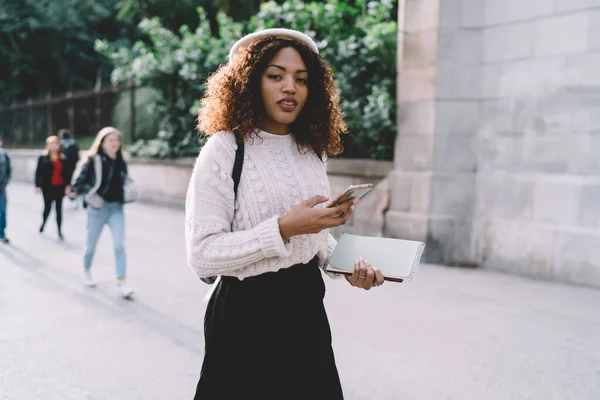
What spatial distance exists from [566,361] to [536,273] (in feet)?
8.77

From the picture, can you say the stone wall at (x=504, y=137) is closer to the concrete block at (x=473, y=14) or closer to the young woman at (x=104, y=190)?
the concrete block at (x=473, y=14)

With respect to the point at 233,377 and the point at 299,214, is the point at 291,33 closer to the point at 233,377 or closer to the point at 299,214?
the point at 299,214

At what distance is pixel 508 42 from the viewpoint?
22.9ft

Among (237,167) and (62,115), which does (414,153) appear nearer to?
(237,167)

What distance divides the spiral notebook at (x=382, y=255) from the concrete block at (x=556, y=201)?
4965mm

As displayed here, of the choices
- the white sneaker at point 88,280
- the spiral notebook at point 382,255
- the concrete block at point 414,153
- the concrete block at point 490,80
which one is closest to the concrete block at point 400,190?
the concrete block at point 414,153

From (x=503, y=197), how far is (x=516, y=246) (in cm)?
60

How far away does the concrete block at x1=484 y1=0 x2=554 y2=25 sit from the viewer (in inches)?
259

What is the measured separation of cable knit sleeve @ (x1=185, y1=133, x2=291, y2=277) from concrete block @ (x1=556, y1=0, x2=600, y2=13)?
5636 mm

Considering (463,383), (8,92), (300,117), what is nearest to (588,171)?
(463,383)

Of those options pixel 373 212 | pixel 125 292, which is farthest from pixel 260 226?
pixel 373 212

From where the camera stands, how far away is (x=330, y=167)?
30.5 feet

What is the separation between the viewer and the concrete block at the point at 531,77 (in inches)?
258

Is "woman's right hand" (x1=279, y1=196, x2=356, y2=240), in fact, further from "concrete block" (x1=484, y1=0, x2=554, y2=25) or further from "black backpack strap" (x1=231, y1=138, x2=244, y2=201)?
"concrete block" (x1=484, y1=0, x2=554, y2=25)
